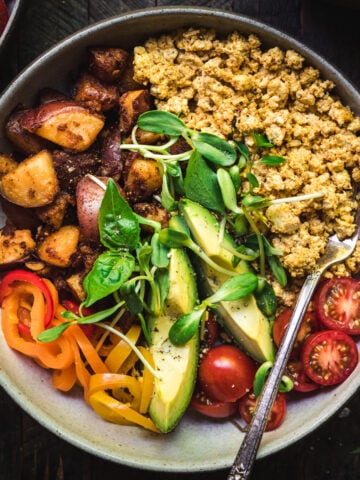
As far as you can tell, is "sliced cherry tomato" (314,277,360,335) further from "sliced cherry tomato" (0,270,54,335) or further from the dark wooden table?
"sliced cherry tomato" (0,270,54,335)

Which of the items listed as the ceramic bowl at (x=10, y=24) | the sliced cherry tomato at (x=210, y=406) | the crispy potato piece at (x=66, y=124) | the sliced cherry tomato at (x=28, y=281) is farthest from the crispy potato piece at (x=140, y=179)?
the sliced cherry tomato at (x=210, y=406)

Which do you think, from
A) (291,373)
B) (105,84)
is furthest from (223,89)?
(291,373)

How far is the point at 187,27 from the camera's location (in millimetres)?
1809

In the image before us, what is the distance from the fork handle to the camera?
1641 millimetres

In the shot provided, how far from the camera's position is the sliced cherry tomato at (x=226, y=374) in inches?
71.3

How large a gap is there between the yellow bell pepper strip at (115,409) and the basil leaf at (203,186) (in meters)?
0.61

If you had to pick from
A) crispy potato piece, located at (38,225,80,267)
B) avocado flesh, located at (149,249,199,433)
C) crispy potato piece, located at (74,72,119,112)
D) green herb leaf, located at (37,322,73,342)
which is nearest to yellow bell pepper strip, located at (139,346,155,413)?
avocado flesh, located at (149,249,199,433)

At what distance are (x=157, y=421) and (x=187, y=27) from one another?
44.3 inches

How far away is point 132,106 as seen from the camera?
1.76 m

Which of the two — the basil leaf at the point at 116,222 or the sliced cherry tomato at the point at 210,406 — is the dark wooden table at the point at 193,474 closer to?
the sliced cherry tomato at the point at 210,406

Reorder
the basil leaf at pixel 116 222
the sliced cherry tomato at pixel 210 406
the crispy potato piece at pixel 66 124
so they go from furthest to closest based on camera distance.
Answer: the sliced cherry tomato at pixel 210 406, the crispy potato piece at pixel 66 124, the basil leaf at pixel 116 222

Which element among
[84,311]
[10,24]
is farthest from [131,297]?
[10,24]

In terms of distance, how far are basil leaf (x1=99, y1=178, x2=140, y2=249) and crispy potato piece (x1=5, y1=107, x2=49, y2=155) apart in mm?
308

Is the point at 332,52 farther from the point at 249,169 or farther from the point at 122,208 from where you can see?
the point at 122,208
